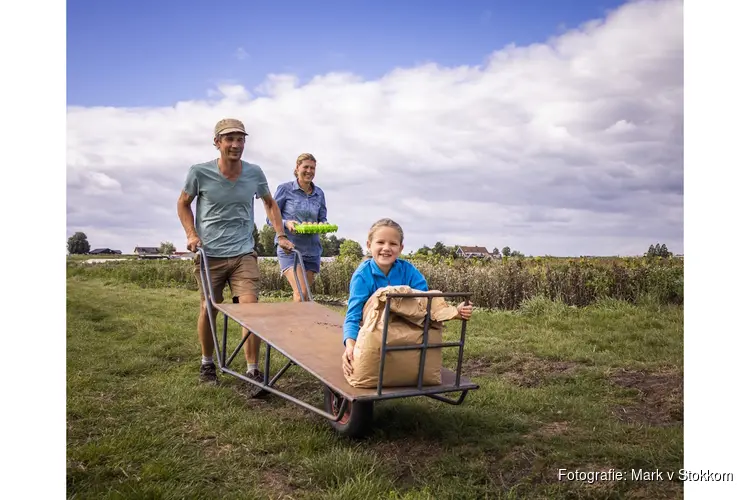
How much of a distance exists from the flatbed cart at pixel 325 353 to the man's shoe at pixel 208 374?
0.41 meters

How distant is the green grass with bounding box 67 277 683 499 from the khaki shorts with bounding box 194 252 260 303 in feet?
2.33

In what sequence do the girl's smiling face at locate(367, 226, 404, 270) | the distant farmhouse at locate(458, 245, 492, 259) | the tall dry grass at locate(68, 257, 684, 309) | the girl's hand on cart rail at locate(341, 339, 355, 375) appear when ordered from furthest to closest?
the distant farmhouse at locate(458, 245, 492, 259) < the tall dry grass at locate(68, 257, 684, 309) < the girl's smiling face at locate(367, 226, 404, 270) < the girl's hand on cart rail at locate(341, 339, 355, 375)

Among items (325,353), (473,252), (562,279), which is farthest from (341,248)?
(325,353)

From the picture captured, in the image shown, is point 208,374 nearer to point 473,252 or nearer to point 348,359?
point 348,359

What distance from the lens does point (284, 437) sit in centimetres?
333

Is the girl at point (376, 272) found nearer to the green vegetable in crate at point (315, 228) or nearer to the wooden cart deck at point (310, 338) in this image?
the wooden cart deck at point (310, 338)

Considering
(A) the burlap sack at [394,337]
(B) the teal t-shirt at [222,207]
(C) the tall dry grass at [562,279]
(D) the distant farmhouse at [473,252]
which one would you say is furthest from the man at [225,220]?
(D) the distant farmhouse at [473,252]

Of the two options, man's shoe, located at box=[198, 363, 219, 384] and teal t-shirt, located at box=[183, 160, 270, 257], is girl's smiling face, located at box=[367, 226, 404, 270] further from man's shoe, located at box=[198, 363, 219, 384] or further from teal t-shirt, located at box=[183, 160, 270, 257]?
man's shoe, located at box=[198, 363, 219, 384]

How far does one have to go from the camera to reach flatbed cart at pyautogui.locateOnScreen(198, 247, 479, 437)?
2945mm

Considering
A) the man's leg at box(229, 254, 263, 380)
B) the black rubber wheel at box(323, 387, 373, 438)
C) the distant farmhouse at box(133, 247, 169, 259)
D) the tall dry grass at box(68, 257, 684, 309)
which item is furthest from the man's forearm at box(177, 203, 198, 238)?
the distant farmhouse at box(133, 247, 169, 259)

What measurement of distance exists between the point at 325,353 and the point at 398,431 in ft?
1.88

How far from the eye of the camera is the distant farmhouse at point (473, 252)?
10.3 meters
